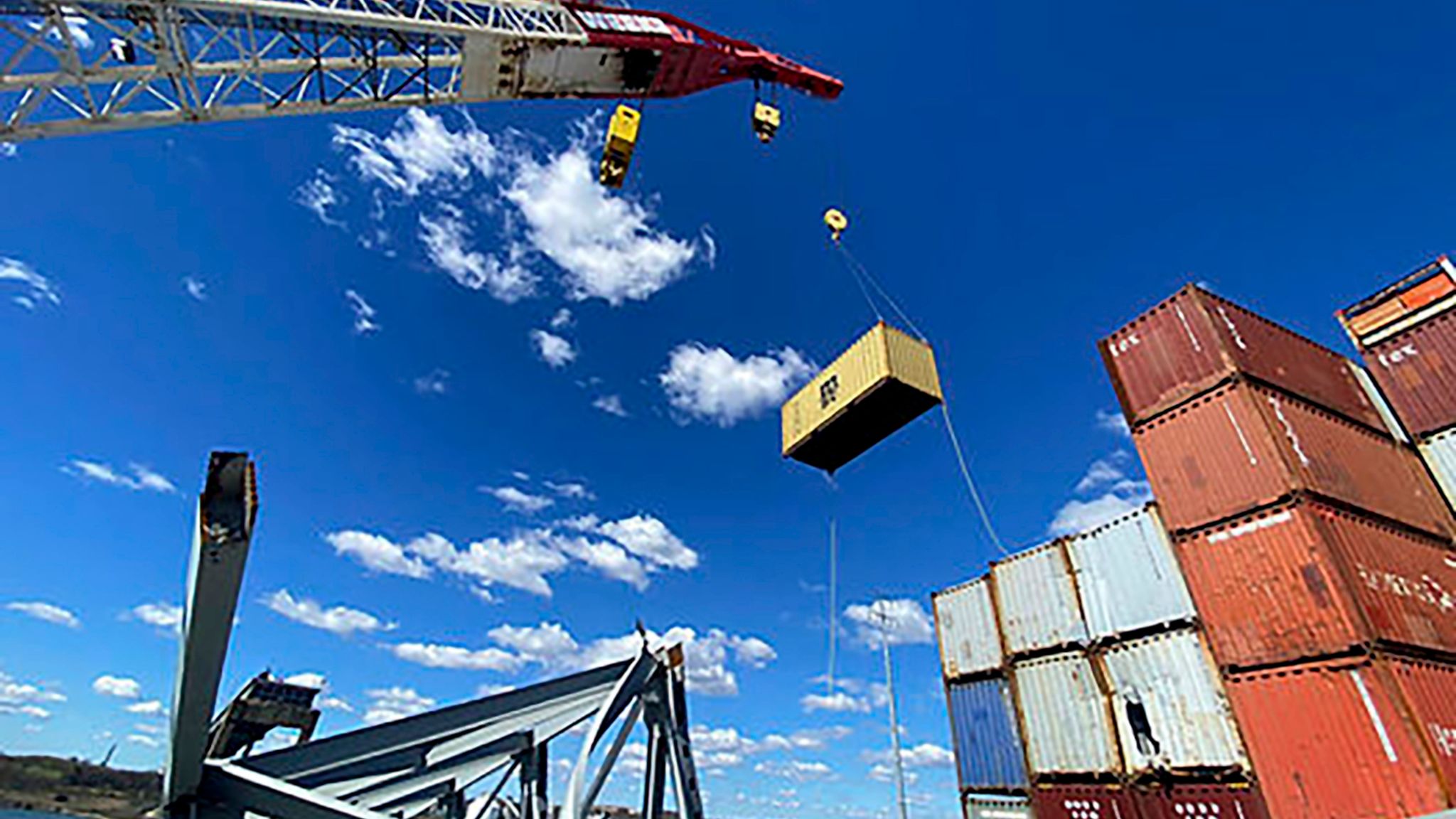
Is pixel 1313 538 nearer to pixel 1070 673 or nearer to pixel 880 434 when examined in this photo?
pixel 1070 673

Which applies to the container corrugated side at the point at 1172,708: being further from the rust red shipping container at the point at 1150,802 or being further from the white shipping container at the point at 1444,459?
the white shipping container at the point at 1444,459

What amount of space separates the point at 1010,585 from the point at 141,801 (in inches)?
8922

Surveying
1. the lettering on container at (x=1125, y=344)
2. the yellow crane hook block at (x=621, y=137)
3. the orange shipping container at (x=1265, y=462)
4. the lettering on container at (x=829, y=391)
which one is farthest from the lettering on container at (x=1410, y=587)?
the yellow crane hook block at (x=621, y=137)

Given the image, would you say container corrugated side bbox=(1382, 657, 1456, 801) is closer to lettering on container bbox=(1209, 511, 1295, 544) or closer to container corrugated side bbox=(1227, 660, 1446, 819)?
container corrugated side bbox=(1227, 660, 1446, 819)

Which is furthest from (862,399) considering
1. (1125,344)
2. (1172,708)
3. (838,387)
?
(1172,708)

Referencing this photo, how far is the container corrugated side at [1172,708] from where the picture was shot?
49.1 ft

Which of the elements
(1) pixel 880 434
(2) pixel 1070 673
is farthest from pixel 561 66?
(2) pixel 1070 673

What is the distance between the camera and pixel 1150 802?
15695 mm

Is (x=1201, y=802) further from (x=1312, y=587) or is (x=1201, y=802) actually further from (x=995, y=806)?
(x=995, y=806)

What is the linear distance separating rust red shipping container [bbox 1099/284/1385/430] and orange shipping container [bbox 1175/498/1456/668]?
159 inches

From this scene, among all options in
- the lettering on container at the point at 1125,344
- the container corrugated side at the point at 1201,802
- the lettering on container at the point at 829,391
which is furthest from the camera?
the lettering on container at the point at 829,391

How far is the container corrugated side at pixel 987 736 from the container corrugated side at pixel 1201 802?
3490 millimetres

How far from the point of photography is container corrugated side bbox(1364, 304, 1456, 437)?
18.8 meters

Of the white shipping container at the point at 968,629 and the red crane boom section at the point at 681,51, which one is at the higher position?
the red crane boom section at the point at 681,51
